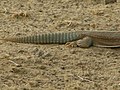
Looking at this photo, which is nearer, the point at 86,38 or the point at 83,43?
the point at 83,43

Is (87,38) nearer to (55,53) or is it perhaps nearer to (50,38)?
(50,38)

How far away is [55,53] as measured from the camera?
8.12 meters

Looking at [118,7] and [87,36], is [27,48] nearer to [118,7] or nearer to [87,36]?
[87,36]

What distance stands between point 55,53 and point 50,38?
802 mm

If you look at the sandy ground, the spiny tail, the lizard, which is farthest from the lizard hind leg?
the spiny tail

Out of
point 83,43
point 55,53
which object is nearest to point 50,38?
point 83,43

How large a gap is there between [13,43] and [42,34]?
2.16ft

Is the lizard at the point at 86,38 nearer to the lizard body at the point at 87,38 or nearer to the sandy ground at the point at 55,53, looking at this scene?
the lizard body at the point at 87,38

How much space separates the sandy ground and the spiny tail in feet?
0.57

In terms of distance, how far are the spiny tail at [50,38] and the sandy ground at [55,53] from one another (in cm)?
17

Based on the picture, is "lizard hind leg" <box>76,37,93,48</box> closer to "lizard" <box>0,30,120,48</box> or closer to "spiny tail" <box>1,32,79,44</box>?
"lizard" <box>0,30,120,48</box>

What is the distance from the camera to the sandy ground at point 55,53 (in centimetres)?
673

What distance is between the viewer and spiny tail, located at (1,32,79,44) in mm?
8640

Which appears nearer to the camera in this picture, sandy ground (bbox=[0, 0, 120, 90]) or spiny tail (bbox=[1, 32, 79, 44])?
sandy ground (bbox=[0, 0, 120, 90])
